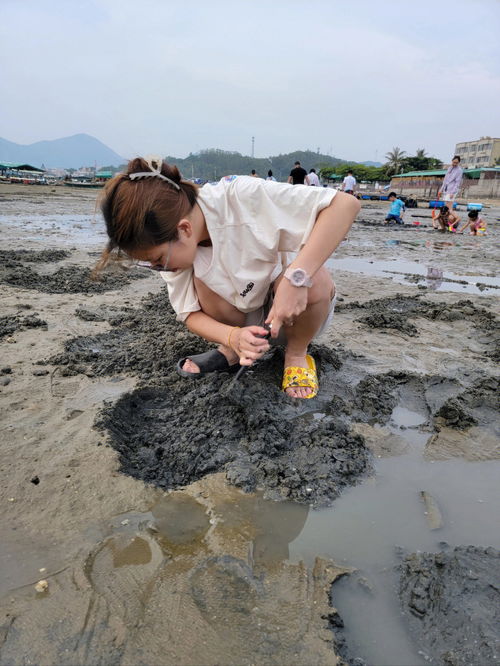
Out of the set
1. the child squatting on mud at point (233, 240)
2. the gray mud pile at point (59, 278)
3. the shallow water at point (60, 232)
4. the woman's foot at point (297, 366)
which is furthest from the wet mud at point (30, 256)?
the woman's foot at point (297, 366)

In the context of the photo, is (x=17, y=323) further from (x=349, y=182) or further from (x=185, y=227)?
(x=349, y=182)

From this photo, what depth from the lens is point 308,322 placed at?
2.16m

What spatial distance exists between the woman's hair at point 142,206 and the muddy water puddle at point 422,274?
11.7 feet

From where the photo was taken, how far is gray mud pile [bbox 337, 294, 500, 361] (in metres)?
3.15

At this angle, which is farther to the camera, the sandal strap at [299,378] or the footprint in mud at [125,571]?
the sandal strap at [299,378]

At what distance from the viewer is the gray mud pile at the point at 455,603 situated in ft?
3.36

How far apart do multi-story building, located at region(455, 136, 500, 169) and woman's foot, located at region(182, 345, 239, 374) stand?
3235 inches

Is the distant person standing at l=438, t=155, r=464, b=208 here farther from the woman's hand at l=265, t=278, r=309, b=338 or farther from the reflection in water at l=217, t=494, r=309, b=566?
the reflection in water at l=217, t=494, r=309, b=566

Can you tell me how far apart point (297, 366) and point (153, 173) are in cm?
112

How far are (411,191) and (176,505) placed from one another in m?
49.4

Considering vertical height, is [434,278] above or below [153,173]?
below

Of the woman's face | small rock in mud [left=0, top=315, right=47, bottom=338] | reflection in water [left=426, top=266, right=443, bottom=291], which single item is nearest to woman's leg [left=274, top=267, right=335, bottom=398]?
the woman's face

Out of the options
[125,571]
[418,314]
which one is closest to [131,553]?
[125,571]

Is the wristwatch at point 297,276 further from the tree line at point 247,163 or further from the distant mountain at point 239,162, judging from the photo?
the distant mountain at point 239,162
